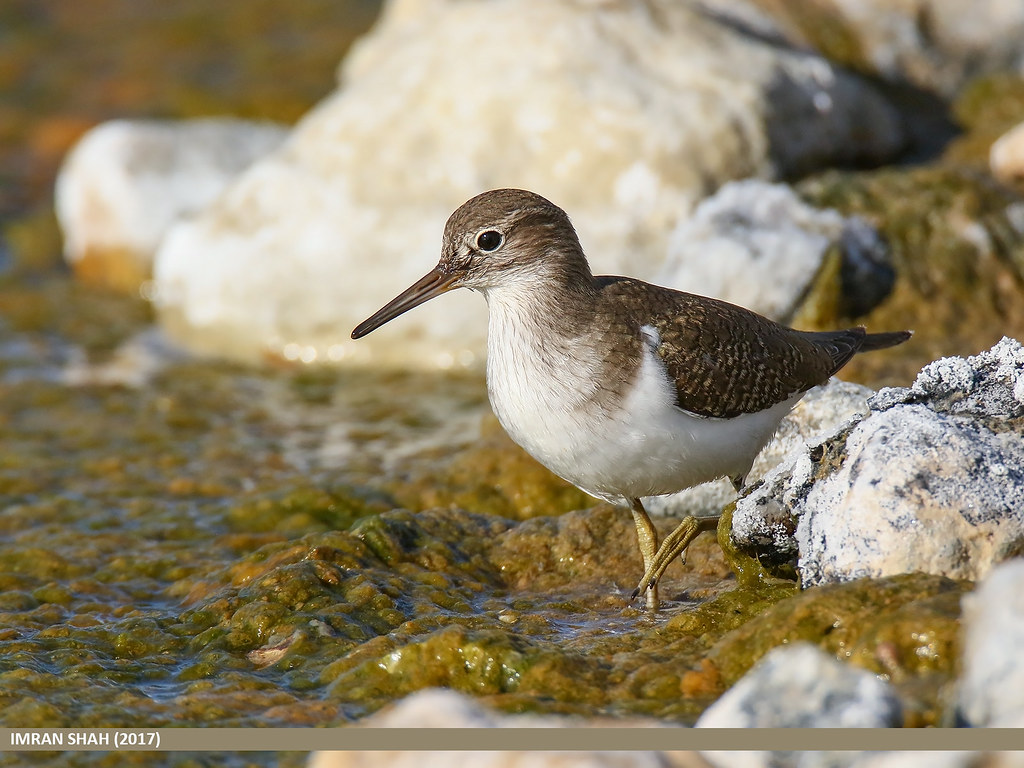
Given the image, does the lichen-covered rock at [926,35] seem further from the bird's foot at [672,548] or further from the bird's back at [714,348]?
the bird's foot at [672,548]

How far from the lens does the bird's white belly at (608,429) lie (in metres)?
5.35

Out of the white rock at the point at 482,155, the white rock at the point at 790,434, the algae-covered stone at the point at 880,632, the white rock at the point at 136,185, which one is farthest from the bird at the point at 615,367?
the white rock at the point at 136,185

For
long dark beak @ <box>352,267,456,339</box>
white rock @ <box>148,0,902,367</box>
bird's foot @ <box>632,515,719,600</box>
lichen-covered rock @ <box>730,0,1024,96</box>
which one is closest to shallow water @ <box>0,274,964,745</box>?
bird's foot @ <box>632,515,719,600</box>

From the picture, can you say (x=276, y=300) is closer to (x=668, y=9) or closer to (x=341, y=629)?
(x=668, y=9)

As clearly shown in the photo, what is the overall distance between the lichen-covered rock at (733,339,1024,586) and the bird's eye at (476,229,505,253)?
5.74ft

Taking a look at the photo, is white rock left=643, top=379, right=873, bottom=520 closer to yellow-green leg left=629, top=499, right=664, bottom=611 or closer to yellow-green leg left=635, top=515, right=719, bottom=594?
yellow-green leg left=635, top=515, right=719, bottom=594

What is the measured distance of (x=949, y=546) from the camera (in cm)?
469

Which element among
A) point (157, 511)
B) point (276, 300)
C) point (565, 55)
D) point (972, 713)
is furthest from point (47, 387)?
point (972, 713)

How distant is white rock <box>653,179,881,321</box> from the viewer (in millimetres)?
8234

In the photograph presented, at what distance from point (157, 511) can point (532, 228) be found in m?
3.36

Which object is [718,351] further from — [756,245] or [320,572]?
[756,245]

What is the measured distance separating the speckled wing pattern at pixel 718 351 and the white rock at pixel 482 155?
3.31m

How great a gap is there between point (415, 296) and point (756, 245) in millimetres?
3286

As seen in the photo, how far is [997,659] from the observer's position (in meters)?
3.64
